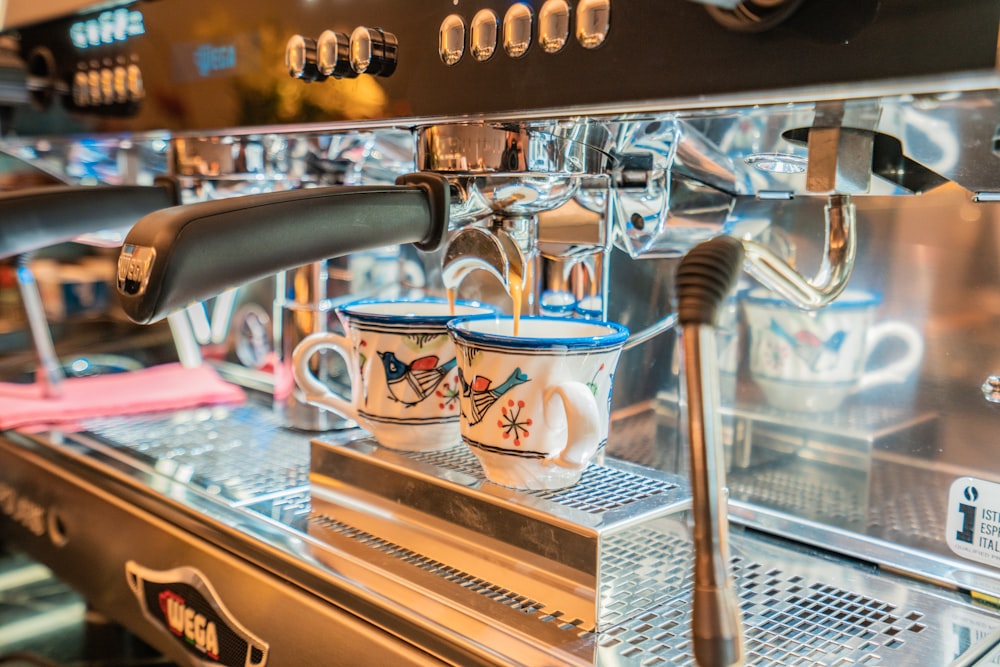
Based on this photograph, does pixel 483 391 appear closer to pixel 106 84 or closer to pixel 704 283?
pixel 704 283

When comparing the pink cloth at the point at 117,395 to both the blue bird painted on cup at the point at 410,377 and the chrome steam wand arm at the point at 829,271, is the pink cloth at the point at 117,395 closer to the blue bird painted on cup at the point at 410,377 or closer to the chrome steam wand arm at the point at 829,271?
the blue bird painted on cup at the point at 410,377

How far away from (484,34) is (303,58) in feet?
0.42

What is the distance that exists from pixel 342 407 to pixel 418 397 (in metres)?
0.07

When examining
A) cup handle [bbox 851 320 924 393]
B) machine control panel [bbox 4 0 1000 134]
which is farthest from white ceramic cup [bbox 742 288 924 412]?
machine control panel [bbox 4 0 1000 134]

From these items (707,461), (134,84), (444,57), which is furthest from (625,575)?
(134,84)

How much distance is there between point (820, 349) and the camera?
53 cm

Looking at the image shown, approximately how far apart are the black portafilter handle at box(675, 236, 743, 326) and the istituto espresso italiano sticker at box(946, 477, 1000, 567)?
27 centimetres

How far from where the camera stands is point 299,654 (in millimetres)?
436

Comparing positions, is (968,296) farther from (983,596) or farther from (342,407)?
(342,407)

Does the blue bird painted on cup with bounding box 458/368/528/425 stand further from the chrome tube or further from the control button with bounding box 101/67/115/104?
the control button with bounding box 101/67/115/104

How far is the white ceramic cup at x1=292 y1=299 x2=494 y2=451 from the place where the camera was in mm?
519

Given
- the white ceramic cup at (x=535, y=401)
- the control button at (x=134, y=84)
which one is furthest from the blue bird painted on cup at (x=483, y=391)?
the control button at (x=134, y=84)

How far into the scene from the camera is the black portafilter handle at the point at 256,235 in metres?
0.34

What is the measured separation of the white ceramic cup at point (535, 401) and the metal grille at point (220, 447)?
0.61 ft
